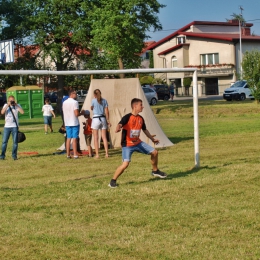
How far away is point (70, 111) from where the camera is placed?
16.7 meters

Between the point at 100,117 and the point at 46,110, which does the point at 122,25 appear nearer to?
the point at 46,110

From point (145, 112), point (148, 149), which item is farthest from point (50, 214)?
point (145, 112)

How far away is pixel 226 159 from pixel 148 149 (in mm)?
4249

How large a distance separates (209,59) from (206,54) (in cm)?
76

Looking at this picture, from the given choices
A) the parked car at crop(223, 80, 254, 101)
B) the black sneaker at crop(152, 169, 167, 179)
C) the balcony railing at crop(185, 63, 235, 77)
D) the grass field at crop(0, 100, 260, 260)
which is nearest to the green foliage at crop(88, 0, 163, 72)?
the parked car at crop(223, 80, 254, 101)

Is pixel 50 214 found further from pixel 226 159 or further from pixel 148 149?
pixel 226 159

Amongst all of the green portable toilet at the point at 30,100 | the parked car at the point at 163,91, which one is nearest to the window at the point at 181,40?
the parked car at the point at 163,91

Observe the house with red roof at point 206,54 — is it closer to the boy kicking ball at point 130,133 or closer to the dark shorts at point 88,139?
the dark shorts at point 88,139

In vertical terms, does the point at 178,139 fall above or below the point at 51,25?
below

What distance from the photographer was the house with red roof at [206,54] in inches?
2896

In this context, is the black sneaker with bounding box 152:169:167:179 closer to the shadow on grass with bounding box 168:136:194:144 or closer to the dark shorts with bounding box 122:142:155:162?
the dark shorts with bounding box 122:142:155:162

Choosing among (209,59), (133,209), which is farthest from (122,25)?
(209,59)

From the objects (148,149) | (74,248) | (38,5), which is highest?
(38,5)

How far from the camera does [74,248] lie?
723 centimetres
